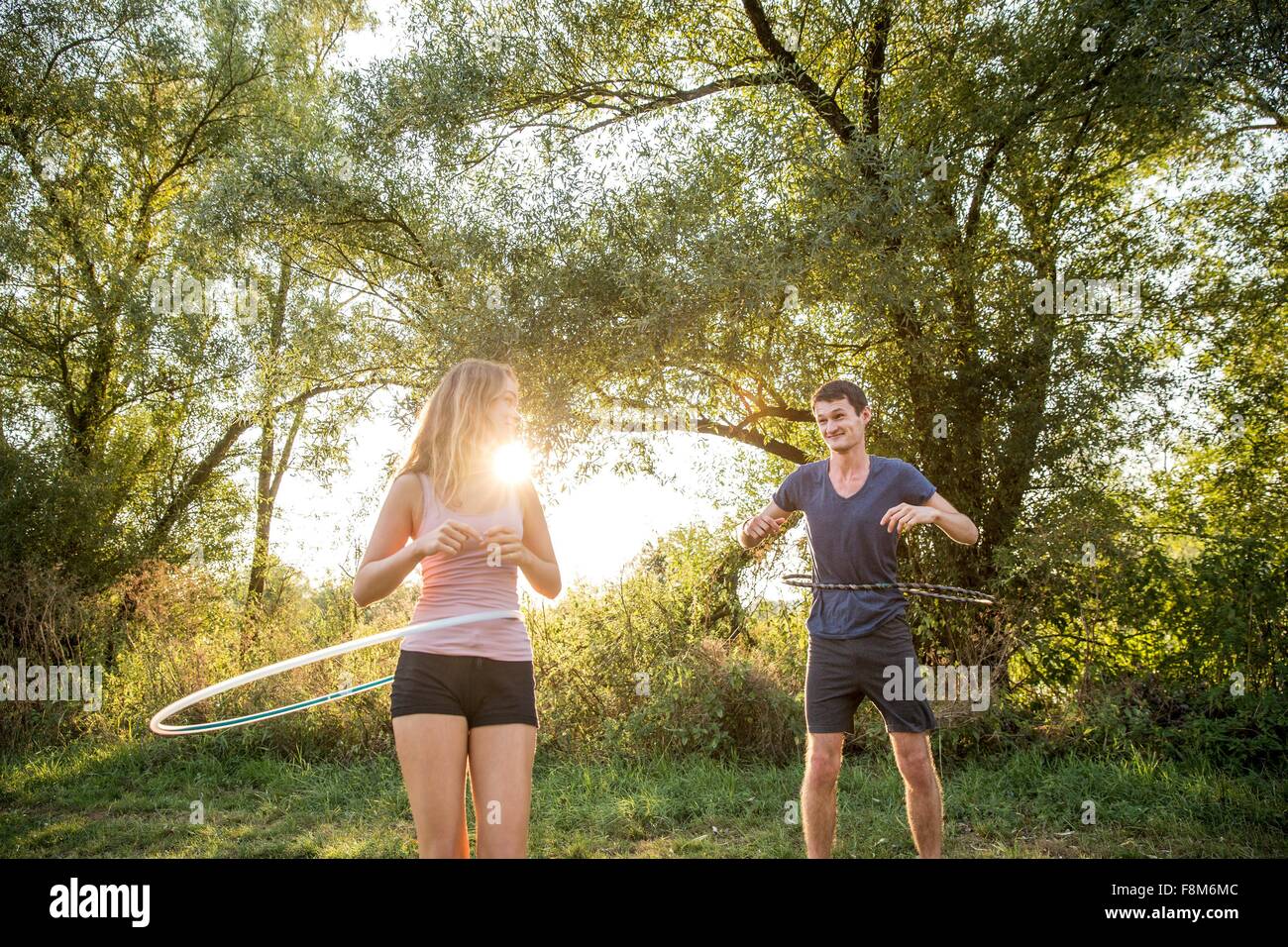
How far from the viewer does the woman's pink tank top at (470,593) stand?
115 inches

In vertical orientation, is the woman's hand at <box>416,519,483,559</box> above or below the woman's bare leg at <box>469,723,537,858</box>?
above

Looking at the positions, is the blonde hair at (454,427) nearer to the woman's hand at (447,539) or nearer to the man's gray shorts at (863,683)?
the woman's hand at (447,539)

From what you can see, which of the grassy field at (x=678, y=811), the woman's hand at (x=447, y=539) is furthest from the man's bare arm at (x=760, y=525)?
the grassy field at (x=678, y=811)

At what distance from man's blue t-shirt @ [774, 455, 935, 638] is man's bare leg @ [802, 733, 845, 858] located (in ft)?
1.65

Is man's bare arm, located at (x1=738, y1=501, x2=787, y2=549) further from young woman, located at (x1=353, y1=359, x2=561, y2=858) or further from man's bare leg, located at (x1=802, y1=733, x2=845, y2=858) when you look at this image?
young woman, located at (x1=353, y1=359, x2=561, y2=858)

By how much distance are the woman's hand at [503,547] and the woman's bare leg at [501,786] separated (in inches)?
21.9

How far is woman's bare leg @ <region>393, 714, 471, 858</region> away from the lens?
2775 millimetres

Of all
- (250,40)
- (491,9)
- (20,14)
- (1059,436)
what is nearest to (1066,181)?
(1059,436)

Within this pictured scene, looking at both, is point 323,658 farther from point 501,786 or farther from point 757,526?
point 757,526

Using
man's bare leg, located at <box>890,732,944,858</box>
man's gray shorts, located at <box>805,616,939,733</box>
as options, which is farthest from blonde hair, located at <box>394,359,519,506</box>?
man's bare leg, located at <box>890,732,944,858</box>

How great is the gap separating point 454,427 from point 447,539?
0.42m

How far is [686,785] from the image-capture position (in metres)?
6.64

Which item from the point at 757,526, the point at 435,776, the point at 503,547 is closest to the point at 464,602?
the point at 503,547

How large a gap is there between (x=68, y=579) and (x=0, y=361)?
361 cm
